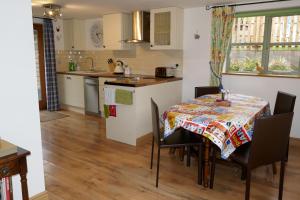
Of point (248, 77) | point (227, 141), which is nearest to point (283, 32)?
point (248, 77)

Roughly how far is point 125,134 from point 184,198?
1.59m

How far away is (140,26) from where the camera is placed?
4.65 metres

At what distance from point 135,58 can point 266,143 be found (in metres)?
3.62

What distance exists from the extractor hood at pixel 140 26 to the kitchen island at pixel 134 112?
44.0 inches

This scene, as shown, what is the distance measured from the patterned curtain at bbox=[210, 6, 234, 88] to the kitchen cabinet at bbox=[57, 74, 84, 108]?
277 cm

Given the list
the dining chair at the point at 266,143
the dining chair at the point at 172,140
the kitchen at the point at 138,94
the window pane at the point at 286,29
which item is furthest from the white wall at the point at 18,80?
the window pane at the point at 286,29

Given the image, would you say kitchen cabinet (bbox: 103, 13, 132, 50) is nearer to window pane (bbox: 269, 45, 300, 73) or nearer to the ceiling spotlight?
the ceiling spotlight

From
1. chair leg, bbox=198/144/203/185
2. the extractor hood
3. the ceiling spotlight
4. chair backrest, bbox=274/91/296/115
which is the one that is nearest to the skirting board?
chair leg, bbox=198/144/203/185

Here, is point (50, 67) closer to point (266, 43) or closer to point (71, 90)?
point (71, 90)

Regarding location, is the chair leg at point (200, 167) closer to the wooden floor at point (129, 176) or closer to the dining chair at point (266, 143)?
the wooden floor at point (129, 176)

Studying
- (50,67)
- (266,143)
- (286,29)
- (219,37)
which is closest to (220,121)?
(266,143)

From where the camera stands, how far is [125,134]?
12.1ft

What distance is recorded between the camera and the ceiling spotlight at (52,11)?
3.91 m

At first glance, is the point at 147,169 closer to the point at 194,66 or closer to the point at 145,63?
the point at 194,66
